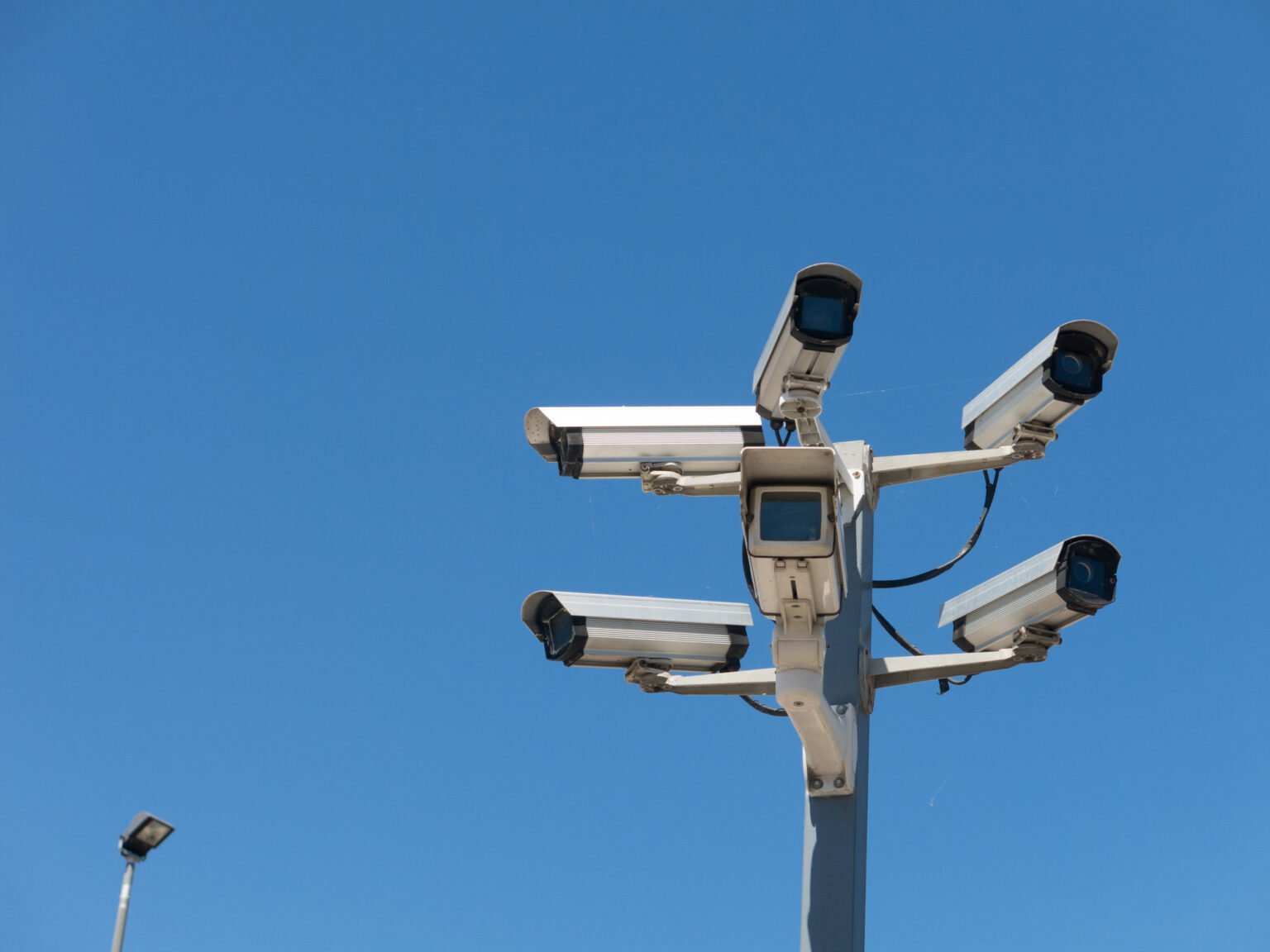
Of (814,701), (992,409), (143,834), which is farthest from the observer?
(143,834)

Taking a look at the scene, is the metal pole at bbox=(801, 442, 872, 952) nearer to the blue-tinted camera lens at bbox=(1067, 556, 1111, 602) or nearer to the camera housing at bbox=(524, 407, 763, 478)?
the camera housing at bbox=(524, 407, 763, 478)

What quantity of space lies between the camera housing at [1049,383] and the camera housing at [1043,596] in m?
0.74

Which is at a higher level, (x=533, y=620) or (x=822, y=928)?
(x=533, y=620)

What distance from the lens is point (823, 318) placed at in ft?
18.9

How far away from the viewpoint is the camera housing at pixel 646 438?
251 inches

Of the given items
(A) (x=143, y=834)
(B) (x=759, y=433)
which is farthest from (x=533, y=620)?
(A) (x=143, y=834)

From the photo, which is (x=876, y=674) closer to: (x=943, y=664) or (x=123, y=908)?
(x=943, y=664)

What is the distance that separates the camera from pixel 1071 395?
6.35 metres

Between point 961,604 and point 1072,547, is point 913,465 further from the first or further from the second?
point 1072,547

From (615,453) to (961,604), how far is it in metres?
1.53

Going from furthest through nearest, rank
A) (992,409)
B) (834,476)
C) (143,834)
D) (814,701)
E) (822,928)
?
(143,834), (992,409), (822,928), (814,701), (834,476)

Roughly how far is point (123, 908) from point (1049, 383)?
23.2 feet

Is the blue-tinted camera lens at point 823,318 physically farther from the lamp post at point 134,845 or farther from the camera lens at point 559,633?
the lamp post at point 134,845

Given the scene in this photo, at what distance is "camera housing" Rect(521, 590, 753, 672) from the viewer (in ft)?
20.4
